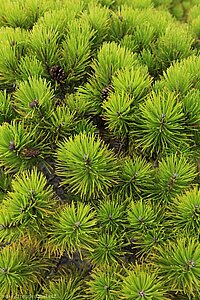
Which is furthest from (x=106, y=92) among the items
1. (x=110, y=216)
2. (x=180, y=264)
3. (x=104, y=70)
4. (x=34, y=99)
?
(x=180, y=264)

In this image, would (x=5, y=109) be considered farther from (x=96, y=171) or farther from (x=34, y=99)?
(x=96, y=171)

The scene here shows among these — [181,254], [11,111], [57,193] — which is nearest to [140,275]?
[181,254]

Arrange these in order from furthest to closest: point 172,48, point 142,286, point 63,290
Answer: point 172,48, point 63,290, point 142,286

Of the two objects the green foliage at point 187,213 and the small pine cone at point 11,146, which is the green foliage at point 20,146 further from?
the green foliage at point 187,213

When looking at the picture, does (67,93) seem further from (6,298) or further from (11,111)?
(6,298)

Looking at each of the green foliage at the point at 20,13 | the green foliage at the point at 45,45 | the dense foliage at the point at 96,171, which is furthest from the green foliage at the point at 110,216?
the green foliage at the point at 20,13

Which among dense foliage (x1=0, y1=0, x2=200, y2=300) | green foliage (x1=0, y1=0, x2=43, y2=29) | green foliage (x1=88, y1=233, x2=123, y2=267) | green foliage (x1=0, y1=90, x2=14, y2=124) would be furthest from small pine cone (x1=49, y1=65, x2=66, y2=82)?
green foliage (x1=88, y1=233, x2=123, y2=267)

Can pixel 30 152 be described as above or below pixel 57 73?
below
